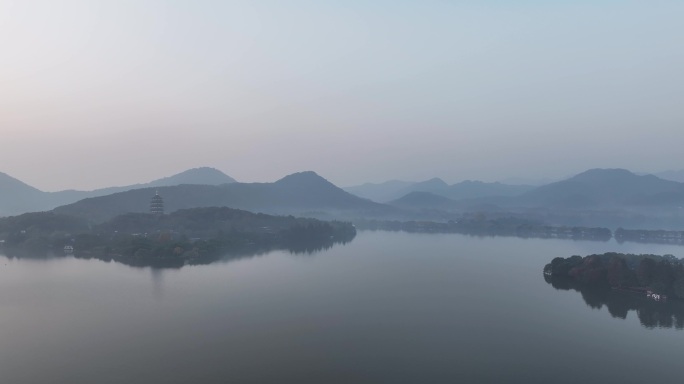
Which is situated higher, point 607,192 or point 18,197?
point 607,192

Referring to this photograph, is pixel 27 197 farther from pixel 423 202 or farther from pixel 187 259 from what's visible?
pixel 423 202

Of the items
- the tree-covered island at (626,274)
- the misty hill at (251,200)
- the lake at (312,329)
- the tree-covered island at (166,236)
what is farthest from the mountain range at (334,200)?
the tree-covered island at (626,274)

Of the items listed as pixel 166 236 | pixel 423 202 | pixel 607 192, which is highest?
pixel 607 192

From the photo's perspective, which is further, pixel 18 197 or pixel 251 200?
pixel 18 197

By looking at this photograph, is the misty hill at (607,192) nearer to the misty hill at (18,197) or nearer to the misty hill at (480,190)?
the misty hill at (480,190)

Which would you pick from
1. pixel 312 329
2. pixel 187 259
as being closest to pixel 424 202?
pixel 187 259

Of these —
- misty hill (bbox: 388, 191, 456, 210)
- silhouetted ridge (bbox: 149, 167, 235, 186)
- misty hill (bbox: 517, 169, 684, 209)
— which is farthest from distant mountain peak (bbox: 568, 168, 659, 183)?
silhouetted ridge (bbox: 149, 167, 235, 186)

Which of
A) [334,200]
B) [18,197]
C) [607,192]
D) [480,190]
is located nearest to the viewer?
[18,197]
